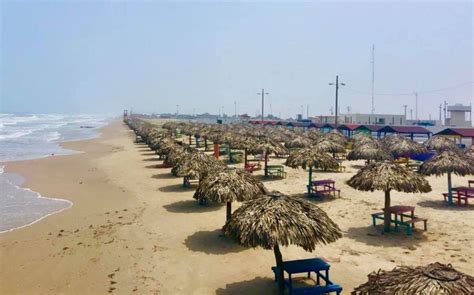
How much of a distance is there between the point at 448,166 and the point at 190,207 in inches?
442

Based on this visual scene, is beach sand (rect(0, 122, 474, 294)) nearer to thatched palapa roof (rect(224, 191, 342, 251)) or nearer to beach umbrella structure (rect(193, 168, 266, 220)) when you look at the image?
beach umbrella structure (rect(193, 168, 266, 220))

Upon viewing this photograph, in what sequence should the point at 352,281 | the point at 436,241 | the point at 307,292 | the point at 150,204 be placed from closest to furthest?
the point at 307,292 → the point at 352,281 → the point at 436,241 → the point at 150,204

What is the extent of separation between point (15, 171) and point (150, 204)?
55.0 ft

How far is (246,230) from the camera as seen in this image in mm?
8289

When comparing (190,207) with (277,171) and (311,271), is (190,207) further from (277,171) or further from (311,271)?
(311,271)

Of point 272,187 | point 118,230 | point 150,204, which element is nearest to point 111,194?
point 150,204

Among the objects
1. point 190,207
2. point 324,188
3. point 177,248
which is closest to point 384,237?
point 324,188

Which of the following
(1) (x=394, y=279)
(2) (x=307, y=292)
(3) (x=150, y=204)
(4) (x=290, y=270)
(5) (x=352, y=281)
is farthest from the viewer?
(3) (x=150, y=204)

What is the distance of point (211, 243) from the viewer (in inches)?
477

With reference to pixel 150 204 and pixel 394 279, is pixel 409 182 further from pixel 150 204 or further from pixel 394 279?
pixel 150 204

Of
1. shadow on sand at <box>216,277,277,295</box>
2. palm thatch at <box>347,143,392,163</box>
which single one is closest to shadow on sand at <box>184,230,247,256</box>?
shadow on sand at <box>216,277,277,295</box>

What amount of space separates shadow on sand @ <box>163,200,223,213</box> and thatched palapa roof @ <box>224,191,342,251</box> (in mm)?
→ 7373

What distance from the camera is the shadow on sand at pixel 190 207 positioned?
16062mm

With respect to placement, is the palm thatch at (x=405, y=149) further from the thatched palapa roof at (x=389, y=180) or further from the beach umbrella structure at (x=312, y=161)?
the thatched palapa roof at (x=389, y=180)
